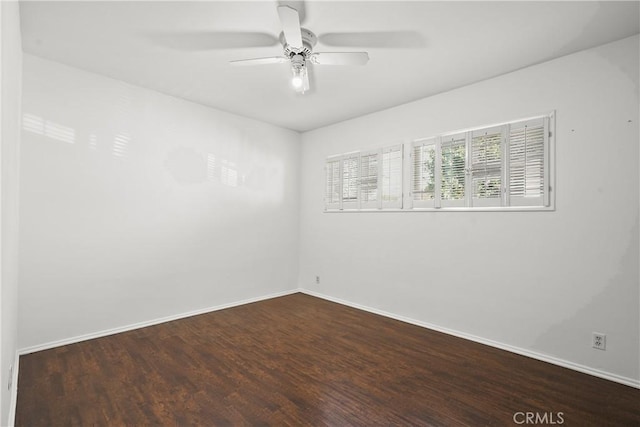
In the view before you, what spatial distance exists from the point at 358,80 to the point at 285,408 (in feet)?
10.1

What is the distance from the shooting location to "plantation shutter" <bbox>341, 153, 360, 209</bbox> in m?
4.56

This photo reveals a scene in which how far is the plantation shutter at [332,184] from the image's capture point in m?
4.82

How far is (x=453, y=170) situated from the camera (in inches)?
139

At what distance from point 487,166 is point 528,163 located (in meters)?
0.37

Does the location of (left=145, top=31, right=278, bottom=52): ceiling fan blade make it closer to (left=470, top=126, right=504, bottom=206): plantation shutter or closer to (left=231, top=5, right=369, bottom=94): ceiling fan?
(left=231, top=5, right=369, bottom=94): ceiling fan

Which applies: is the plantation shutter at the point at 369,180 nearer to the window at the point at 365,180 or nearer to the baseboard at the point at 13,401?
the window at the point at 365,180

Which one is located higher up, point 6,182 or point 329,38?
point 329,38

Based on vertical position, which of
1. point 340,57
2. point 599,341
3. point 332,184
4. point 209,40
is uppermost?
point 209,40

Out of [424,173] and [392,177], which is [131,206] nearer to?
[392,177]

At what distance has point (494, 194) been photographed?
3188mm

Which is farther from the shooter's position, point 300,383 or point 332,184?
point 332,184

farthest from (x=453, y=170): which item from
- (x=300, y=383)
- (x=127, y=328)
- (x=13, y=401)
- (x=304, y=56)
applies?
(x=13, y=401)

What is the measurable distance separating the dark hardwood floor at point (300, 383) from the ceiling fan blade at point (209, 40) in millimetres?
2781

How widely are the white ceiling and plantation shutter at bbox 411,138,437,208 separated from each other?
639 mm
